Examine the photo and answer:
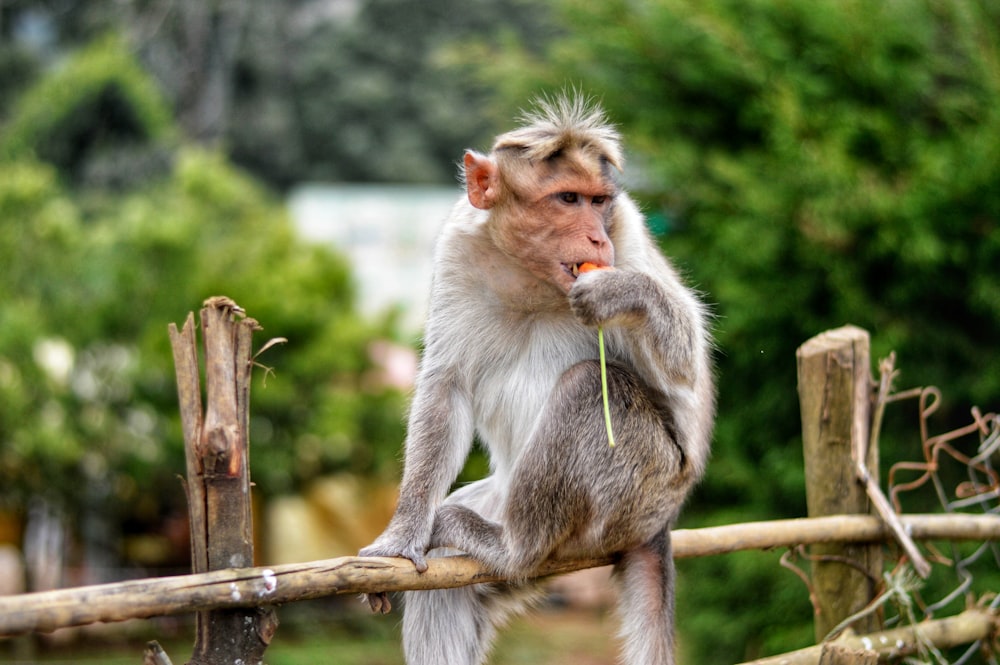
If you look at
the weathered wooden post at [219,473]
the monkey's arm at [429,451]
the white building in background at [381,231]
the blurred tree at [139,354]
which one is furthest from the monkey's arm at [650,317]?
the white building in background at [381,231]

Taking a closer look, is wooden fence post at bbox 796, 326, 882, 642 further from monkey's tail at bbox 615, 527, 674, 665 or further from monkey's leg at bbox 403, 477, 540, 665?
monkey's leg at bbox 403, 477, 540, 665

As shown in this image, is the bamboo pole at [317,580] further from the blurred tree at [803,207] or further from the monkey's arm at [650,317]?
the blurred tree at [803,207]

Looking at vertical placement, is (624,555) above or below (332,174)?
below

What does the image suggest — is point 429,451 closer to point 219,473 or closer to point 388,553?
point 388,553

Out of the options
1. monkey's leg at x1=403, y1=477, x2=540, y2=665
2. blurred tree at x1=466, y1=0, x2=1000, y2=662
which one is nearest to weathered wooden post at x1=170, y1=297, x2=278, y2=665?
monkey's leg at x1=403, y1=477, x2=540, y2=665

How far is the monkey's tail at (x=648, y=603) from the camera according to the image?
3.22m

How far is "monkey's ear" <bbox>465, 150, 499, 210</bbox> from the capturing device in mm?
3477

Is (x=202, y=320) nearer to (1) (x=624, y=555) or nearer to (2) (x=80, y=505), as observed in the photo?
(1) (x=624, y=555)

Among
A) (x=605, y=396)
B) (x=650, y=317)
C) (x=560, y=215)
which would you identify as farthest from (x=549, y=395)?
(x=560, y=215)

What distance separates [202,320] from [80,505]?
280 inches

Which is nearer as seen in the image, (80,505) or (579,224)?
(579,224)

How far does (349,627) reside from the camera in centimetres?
1008

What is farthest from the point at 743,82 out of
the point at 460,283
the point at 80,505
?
the point at 80,505

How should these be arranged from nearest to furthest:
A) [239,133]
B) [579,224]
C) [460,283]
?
1. [579,224]
2. [460,283]
3. [239,133]
